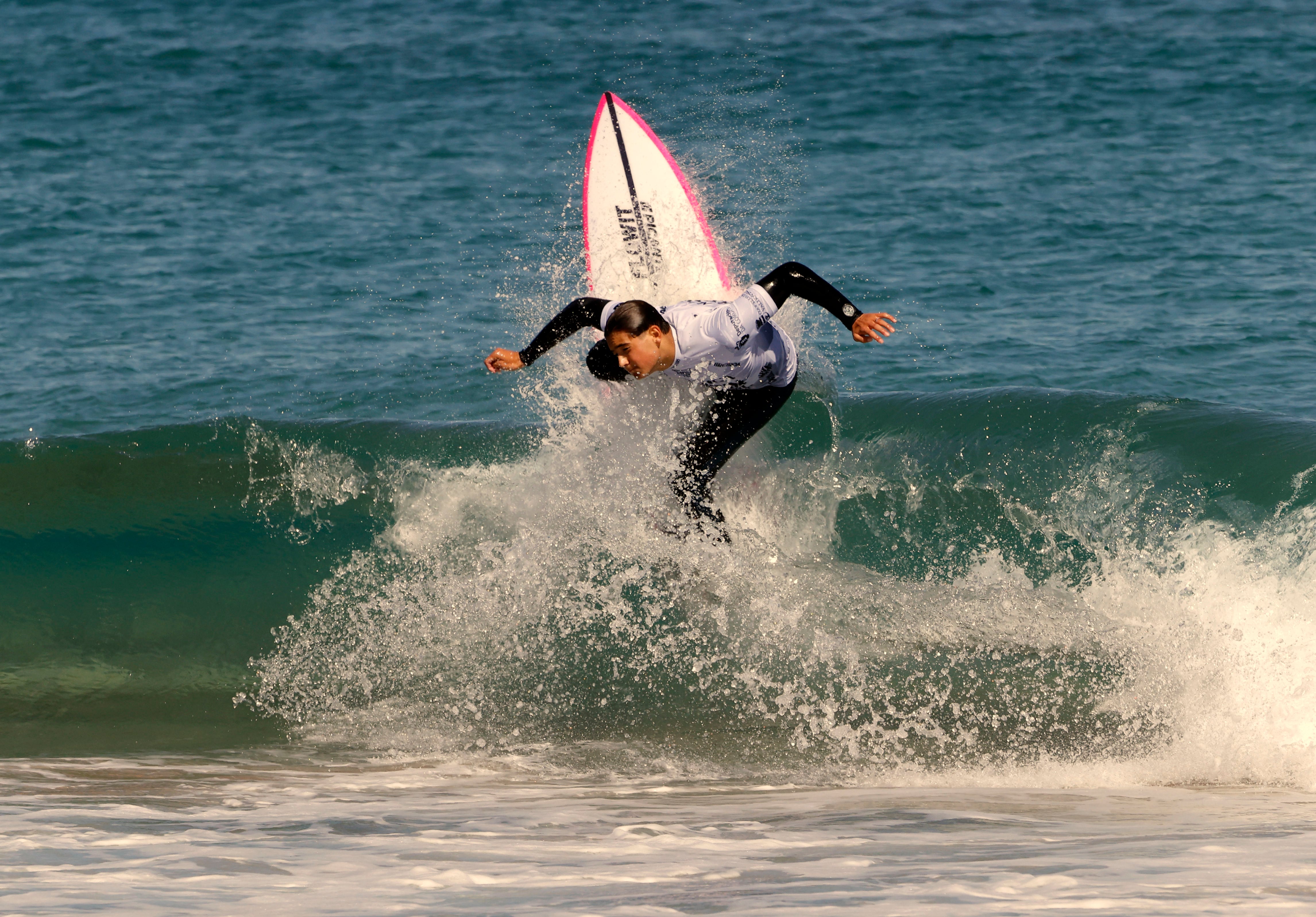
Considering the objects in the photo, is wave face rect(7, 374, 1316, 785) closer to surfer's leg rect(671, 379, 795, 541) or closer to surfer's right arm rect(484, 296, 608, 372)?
surfer's leg rect(671, 379, 795, 541)

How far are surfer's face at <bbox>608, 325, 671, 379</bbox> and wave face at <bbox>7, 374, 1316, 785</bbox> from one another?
0.91 meters

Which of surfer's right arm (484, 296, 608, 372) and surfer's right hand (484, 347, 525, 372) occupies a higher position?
surfer's right arm (484, 296, 608, 372)

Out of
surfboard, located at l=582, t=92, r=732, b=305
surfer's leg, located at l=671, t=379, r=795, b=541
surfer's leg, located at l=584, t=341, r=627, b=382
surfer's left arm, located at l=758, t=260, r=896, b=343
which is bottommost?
surfer's leg, located at l=671, t=379, r=795, b=541

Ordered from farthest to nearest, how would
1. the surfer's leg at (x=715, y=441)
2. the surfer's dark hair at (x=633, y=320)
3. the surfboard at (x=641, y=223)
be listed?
the surfboard at (x=641, y=223) → the surfer's leg at (x=715, y=441) → the surfer's dark hair at (x=633, y=320)

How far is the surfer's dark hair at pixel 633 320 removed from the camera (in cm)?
512

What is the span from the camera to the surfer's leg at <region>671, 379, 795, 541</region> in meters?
6.00

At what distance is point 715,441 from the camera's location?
19.9 feet

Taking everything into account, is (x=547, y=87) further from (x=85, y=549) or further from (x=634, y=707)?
(x=634, y=707)

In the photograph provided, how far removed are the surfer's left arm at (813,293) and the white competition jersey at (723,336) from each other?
6 cm

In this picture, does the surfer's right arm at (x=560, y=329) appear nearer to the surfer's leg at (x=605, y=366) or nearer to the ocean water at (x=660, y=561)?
the surfer's leg at (x=605, y=366)

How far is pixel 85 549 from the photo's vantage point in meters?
7.50

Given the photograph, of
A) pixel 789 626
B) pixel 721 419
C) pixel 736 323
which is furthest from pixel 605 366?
pixel 789 626

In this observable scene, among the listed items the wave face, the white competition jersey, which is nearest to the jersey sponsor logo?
the white competition jersey

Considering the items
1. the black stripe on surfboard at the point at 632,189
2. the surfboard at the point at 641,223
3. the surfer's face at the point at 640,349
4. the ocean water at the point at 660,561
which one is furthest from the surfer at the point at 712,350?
the black stripe on surfboard at the point at 632,189
